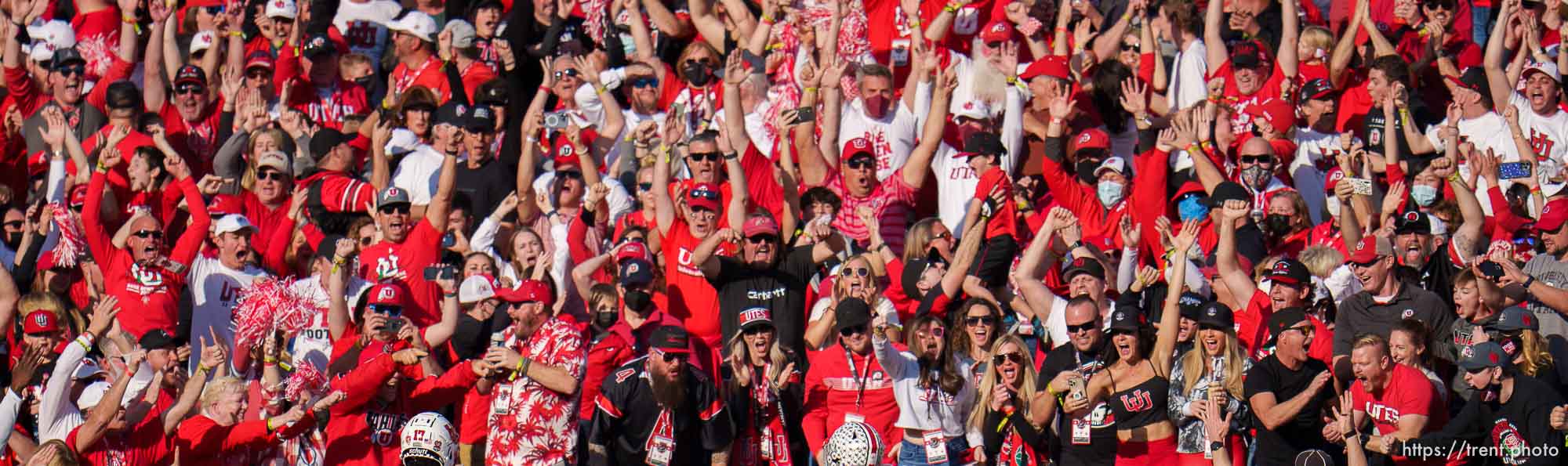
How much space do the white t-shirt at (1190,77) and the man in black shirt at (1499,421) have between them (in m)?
4.43

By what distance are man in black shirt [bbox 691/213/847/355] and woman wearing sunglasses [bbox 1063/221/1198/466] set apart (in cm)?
234

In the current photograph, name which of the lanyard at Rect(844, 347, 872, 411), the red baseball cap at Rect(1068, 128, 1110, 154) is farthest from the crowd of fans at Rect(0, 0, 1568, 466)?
the red baseball cap at Rect(1068, 128, 1110, 154)

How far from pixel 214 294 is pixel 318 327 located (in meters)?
1.14

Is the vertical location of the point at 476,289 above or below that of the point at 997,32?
below

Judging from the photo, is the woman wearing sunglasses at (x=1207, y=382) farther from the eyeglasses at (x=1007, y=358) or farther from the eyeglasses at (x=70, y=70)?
the eyeglasses at (x=70, y=70)

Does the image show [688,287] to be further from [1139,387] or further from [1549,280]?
[1549,280]

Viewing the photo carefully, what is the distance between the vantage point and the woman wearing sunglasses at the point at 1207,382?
42.6 ft

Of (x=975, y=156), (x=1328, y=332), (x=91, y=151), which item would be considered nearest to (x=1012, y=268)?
(x=975, y=156)

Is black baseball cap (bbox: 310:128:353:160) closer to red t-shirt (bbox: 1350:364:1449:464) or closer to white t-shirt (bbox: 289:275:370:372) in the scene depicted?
white t-shirt (bbox: 289:275:370:372)

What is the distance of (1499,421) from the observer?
13.2 metres

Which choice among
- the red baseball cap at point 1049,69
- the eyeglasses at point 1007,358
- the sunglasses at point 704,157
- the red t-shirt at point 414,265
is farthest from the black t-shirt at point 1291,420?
the red t-shirt at point 414,265

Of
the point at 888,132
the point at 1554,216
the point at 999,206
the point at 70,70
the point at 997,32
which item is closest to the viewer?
the point at 1554,216

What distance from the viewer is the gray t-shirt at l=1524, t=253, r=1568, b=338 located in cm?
1435

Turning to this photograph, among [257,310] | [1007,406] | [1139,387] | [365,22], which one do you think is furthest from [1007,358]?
[365,22]
